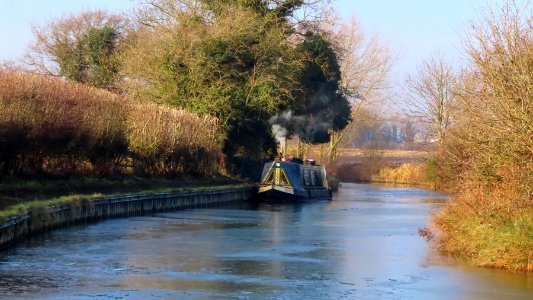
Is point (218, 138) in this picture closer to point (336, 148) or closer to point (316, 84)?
point (316, 84)

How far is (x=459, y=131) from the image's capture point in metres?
23.1

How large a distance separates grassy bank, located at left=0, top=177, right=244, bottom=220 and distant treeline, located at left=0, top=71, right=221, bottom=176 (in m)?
0.67

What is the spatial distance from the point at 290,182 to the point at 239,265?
26041 millimetres

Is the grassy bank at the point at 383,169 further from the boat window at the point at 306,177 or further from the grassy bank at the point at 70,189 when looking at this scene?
the grassy bank at the point at 70,189

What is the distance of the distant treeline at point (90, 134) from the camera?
29.5 m

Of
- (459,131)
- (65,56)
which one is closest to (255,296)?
(459,131)

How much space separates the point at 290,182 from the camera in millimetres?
45812

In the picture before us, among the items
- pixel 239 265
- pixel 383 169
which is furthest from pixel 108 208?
pixel 383 169

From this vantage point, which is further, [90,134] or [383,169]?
[383,169]

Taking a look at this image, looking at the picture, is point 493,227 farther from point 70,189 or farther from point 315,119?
point 315,119

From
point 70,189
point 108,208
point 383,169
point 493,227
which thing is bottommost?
point 493,227

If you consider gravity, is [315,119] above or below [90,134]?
above

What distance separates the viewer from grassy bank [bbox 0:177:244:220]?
24859mm

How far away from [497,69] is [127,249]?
30.9 ft
